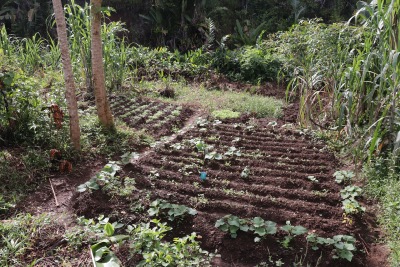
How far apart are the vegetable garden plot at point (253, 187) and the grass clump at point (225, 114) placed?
528 millimetres

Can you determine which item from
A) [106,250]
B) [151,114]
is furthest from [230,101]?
[106,250]

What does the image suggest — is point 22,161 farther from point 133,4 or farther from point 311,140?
point 133,4

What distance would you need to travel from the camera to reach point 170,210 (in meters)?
2.95

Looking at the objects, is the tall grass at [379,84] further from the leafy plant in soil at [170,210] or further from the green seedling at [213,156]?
the leafy plant in soil at [170,210]

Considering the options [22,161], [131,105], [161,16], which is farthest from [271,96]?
[161,16]

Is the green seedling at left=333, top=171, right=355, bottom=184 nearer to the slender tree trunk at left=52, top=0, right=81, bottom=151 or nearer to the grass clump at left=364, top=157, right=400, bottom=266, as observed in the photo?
the grass clump at left=364, top=157, right=400, bottom=266

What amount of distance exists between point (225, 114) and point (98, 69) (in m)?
2.03

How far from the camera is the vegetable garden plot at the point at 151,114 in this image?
500cm

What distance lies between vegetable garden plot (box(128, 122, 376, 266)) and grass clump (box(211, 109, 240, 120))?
53cm

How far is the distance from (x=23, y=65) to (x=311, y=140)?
15.6 ft

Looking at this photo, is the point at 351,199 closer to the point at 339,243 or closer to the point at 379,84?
the point at 339,243

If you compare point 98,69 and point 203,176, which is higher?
point 98,69

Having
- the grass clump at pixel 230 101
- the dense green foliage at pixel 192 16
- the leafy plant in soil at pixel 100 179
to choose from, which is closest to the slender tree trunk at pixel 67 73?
the leafy plant in soil at pixel 100 179

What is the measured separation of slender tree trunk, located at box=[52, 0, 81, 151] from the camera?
3484mm
